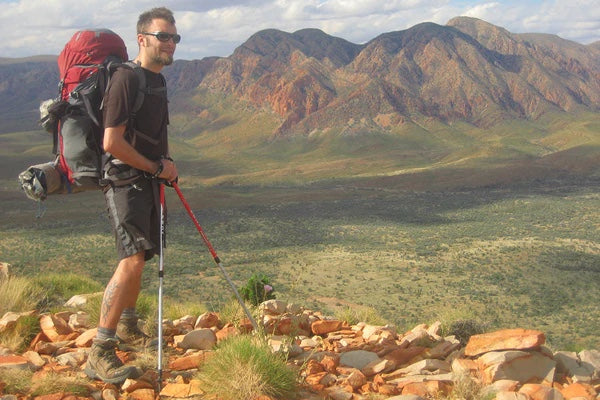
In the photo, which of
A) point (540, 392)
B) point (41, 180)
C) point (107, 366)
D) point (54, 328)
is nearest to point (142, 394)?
point (107, 366)

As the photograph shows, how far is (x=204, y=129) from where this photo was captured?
5915 inches

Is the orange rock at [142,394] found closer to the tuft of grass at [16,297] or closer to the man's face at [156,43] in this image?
the man's face at [156,43]

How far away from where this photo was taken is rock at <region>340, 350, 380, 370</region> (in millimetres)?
4672

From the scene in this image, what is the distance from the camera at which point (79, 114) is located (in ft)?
13.4

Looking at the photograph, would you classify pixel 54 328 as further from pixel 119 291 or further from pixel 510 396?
pixel 510 396

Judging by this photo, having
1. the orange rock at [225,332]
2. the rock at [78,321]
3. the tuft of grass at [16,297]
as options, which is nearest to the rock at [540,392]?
the orange rock at [225,332]

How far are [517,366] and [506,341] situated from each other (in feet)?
0.77

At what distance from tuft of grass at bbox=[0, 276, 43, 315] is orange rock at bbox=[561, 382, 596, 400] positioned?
4887mm

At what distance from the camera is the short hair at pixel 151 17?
4079 mm

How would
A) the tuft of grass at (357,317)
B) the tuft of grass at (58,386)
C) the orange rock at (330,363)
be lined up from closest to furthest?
1. the tuft of grass at (58,386)
2. the orange rock at (330,363)
3. the tuft of grass at (357,317)

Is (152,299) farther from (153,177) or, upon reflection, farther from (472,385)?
(472,385)

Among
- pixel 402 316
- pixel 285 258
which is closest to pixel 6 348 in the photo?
pixel 402 316

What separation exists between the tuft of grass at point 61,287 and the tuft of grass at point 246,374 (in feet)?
12.5

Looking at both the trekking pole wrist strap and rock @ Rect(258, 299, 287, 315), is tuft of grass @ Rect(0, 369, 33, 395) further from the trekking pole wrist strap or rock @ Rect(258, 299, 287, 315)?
rock @ Rect(258, 299, 287, 315)
